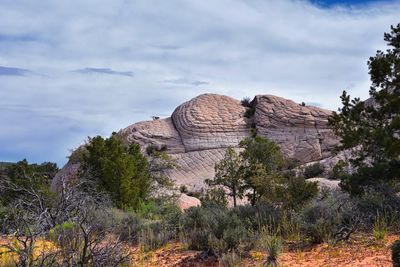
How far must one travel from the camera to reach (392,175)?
1557 cm

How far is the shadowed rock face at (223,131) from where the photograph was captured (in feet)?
149

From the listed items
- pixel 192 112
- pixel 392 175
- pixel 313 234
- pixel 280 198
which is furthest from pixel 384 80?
pixel 192 112

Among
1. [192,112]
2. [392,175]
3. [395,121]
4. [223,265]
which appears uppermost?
[192,112]

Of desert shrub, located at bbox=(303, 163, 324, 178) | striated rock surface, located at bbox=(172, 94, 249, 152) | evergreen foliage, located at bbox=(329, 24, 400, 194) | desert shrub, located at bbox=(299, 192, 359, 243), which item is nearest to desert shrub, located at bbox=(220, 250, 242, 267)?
desert shrub, located at bbox=(299, 192, 359, 243)

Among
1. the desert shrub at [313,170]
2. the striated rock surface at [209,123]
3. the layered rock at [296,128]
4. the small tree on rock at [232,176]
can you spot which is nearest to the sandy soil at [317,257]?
the small tree on rock at [232,176]

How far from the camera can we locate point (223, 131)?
48.7 metres

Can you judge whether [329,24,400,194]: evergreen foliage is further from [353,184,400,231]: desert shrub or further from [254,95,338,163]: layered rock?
[254,95,338,163]: layered rock

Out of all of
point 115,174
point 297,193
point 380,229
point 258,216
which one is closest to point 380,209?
point 380,229

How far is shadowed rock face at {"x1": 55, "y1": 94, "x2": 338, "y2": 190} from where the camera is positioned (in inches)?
1785

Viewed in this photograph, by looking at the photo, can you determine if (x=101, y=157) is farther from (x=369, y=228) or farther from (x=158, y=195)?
(x=369, y=228)

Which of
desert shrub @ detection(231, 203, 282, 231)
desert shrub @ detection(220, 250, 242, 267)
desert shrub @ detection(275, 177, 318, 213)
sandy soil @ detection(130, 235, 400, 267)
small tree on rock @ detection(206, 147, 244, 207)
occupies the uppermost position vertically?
small tree on rock @ detection(206, 147, 244, 207)

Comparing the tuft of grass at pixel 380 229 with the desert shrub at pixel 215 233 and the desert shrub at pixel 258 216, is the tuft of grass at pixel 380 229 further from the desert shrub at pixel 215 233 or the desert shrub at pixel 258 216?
the desert shrub at pixel 215 233

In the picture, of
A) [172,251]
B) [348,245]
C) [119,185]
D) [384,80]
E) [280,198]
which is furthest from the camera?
[119,185]

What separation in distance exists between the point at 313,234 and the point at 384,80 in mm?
7232
